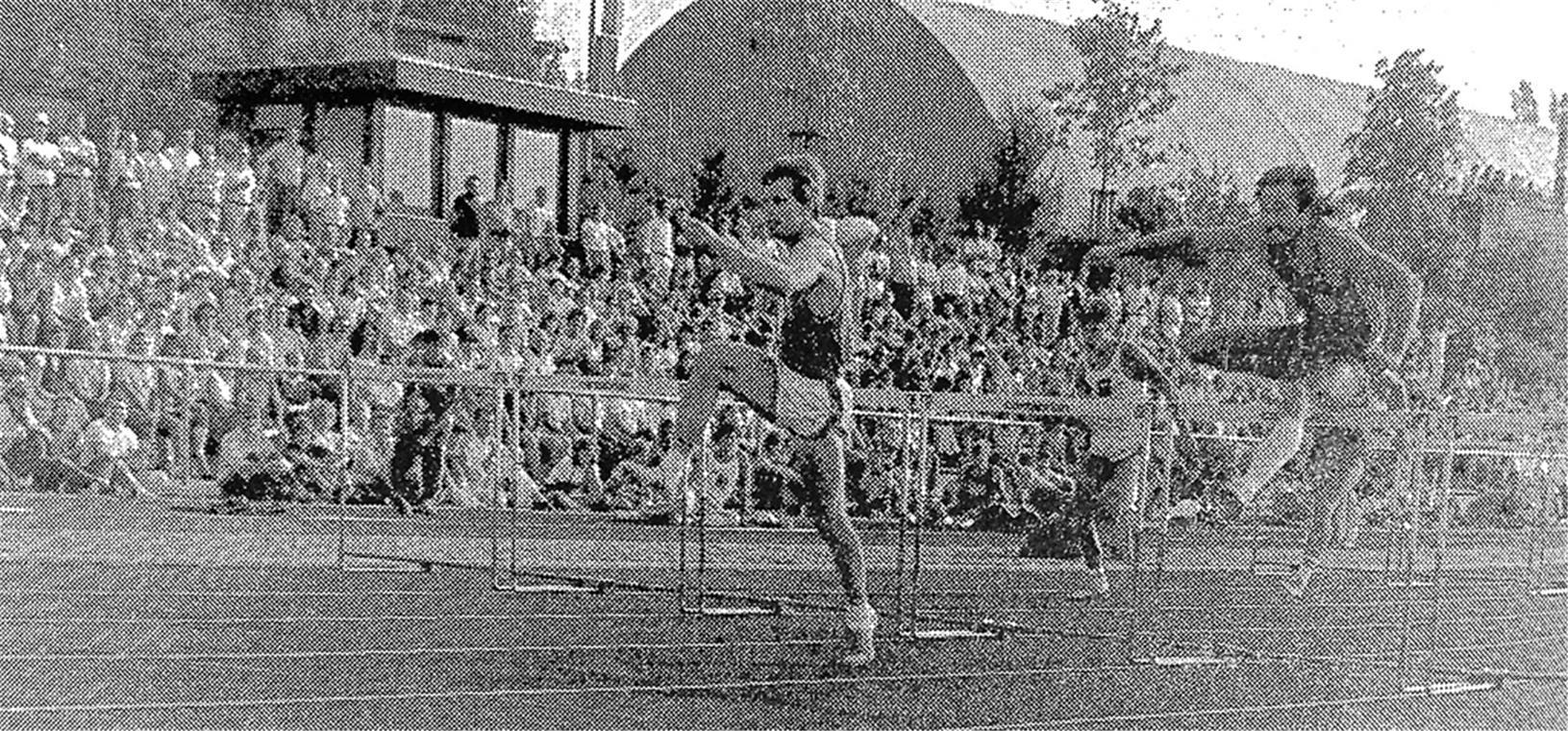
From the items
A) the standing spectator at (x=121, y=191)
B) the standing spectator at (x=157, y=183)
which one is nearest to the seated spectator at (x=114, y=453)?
the standing spectator at (x=121, y=191)

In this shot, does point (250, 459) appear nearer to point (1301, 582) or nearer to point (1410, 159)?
point (1301, 582)

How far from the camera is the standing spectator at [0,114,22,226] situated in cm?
867

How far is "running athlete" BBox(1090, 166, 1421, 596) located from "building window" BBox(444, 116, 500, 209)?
10.9 ft

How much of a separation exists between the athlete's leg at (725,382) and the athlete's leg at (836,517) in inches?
5.6

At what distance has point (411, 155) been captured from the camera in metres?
10.9

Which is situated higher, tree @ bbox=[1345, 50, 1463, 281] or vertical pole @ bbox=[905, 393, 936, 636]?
tree @ bbox=[1345, 50, 1463, 281]

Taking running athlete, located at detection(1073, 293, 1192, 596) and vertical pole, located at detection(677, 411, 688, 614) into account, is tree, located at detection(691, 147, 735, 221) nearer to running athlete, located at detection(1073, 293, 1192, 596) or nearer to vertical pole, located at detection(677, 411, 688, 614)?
vertical pole, located at detection(677, 411, 688, 614)

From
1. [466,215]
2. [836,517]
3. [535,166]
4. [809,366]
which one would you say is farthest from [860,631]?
[535,166]

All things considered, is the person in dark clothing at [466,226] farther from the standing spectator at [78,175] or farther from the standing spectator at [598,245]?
the standing spectator at [78,175]

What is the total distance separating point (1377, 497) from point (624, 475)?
10.1 ft

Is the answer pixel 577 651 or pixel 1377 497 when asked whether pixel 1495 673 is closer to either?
pixel 577 651

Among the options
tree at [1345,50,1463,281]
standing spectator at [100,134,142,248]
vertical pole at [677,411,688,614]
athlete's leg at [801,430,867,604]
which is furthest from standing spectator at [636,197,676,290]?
tree at [1345,50,1463,281]

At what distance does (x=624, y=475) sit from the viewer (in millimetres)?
10242

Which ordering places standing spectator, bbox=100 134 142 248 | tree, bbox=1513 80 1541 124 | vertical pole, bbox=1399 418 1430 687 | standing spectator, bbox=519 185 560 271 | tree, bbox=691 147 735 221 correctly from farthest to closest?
tree, bbox=1513 80 1541 124
tree, bbox=691 147 735 221
standing spectator, bbox=519 185 560 271
standing spectator, bbox=100 134 142 248
vertical pole, bbox=1399 418 1430 687
